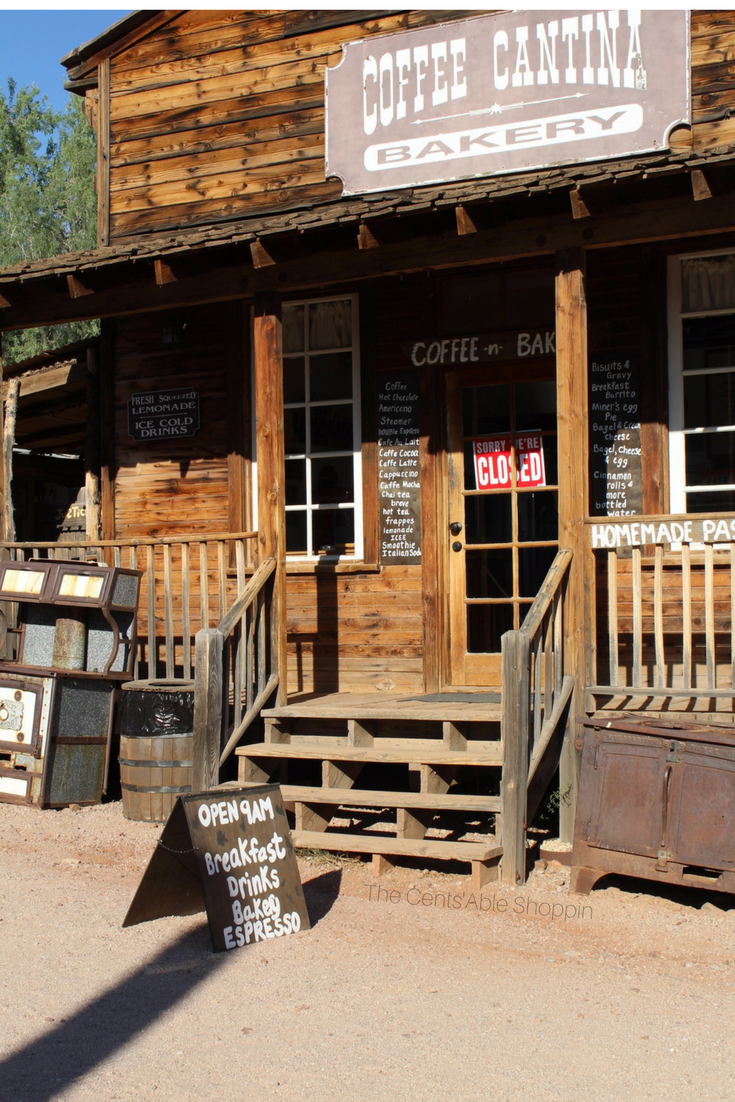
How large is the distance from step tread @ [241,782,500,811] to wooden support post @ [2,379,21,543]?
3.47m

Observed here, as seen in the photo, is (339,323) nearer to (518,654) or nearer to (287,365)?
(287,365)

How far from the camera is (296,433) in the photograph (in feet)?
26.8

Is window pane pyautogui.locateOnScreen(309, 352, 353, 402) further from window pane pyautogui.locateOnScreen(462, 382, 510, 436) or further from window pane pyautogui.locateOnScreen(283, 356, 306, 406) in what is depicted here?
window pane pyautogui.locateOnScreen(462, 382, 510, 436)

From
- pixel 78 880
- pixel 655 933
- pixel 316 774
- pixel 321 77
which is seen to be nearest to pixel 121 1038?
pixel 78 880

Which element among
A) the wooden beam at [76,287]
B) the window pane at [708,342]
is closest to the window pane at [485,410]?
the window pane at [708,342]

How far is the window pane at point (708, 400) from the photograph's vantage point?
693cm

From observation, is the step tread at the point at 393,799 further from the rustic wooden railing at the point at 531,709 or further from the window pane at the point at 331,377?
the window pane at the point at 331,377

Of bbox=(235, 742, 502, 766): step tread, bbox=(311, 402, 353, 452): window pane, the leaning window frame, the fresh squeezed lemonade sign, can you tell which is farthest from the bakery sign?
bbox=(235, 742, 502, 766): step tread

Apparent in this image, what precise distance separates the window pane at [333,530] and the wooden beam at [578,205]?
9.70ft

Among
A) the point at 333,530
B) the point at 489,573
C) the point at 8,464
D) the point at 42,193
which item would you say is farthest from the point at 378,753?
the point at 42,193

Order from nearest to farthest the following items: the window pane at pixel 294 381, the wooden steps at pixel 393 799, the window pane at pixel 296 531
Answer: the wooden steps at pixel 393 799 < the window pane at pixel 296 531 < the window pane at pixel 294 381

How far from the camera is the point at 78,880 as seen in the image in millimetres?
5496

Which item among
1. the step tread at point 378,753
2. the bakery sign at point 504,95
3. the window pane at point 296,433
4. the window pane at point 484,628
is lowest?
the step tread at point 378,753

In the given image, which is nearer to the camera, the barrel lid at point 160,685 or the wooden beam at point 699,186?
the wooden beam at point 699,186
